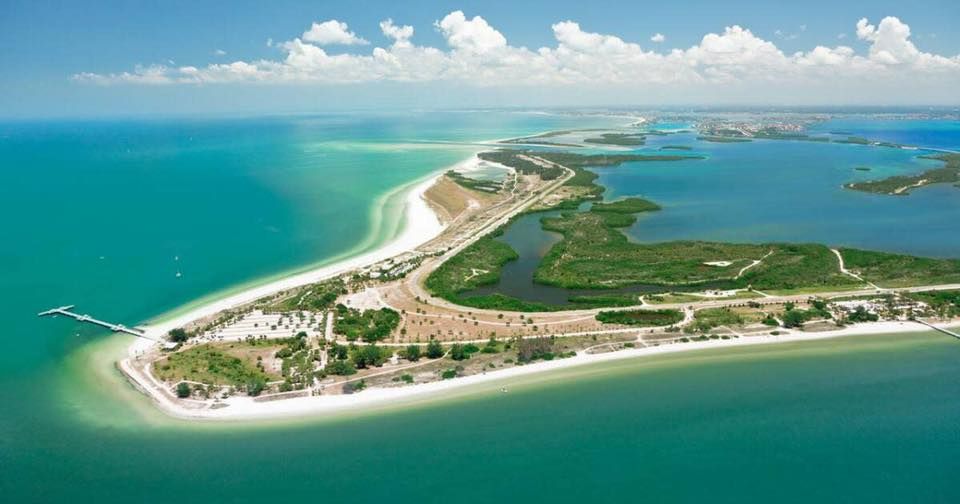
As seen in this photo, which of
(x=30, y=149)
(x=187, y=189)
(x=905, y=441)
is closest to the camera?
(x=905, y=441)

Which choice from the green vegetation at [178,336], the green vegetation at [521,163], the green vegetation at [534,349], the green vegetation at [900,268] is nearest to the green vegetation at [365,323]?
the green vegetation at [534,349]

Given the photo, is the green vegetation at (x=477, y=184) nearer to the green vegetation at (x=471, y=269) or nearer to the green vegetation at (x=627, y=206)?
the green vegetation at (x=627, y=206)

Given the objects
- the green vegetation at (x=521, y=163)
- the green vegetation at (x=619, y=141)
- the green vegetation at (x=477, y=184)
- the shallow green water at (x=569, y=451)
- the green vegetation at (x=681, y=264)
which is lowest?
the shallow green water at (x=569, y=451)

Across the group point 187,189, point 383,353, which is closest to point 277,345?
point 383,353

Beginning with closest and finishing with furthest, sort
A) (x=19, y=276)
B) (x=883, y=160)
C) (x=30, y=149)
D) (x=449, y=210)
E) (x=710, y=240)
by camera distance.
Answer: (x=19, y=276) < (x=710, y=240) < (x=449, y=210) < (x=883, y=160) < (x=30, y=149)

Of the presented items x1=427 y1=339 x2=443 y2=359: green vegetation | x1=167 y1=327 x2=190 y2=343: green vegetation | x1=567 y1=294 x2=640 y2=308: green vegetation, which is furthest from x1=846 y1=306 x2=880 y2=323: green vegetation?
x1=167 y1=327 x2=190 y2=343: green vegetation

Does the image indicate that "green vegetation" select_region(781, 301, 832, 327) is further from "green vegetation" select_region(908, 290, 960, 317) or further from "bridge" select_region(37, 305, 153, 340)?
"bridge" select_region(37, 305, 153, 340)

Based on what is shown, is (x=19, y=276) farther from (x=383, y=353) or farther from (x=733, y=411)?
(x=733, y=411)
